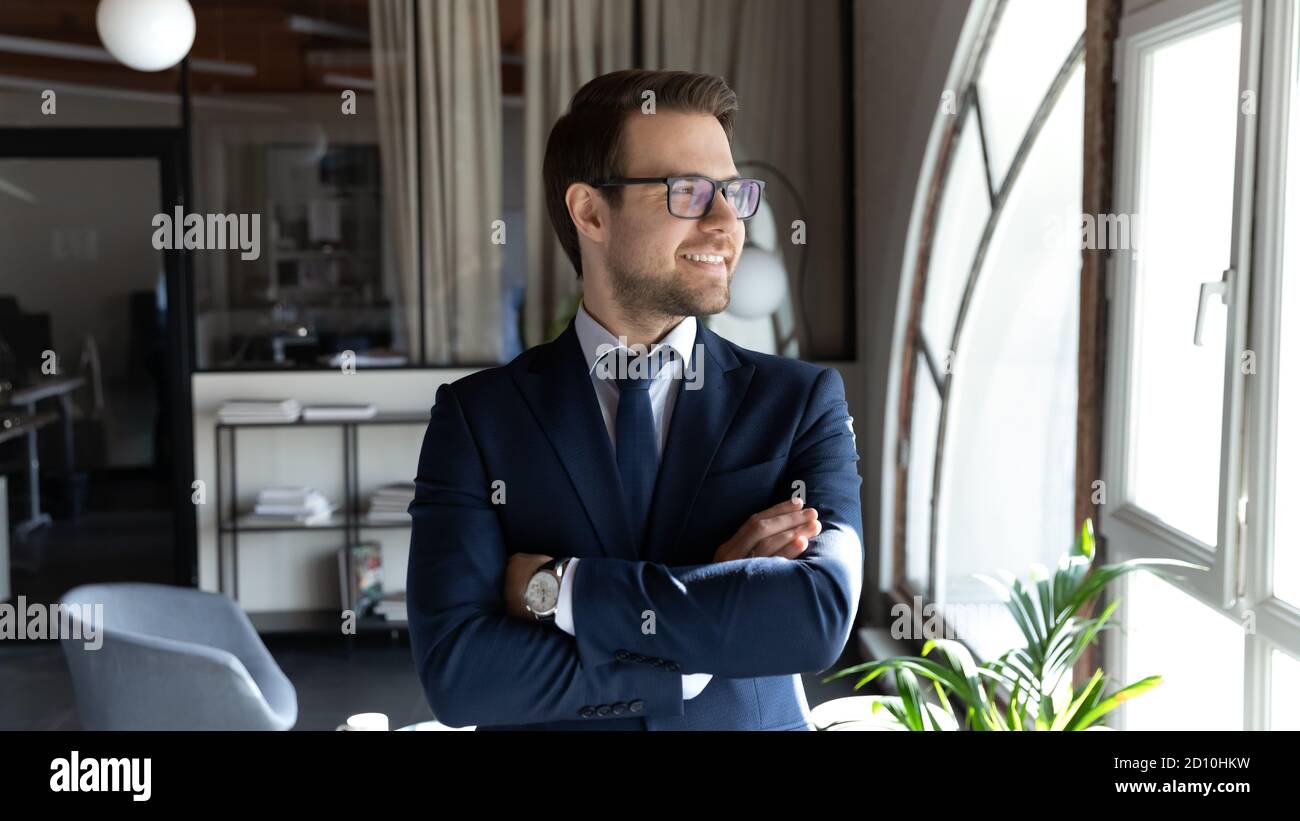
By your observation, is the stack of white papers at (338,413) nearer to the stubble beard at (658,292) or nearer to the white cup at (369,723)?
the white cup at (369,723)

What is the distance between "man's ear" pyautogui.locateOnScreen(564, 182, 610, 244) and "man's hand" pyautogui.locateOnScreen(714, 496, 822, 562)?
370mm

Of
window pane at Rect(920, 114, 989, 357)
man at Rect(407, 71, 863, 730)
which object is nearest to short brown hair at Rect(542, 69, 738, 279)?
man at Rect(407, 71, 863, 730)

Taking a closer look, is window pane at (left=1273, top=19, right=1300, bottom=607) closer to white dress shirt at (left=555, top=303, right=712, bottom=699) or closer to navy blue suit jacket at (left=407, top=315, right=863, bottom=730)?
navy blue suit jacket at (left=407, top=315, right=863, bottom=730)

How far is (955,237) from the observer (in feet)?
14.5

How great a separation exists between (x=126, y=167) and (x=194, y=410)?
1.12 metres

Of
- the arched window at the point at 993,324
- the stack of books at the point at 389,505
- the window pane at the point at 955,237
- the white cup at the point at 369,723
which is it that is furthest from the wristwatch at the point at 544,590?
the stack of books at the point at 389,505

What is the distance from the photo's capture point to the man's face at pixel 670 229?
1.37 metres

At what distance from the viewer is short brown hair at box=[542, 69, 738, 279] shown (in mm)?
1393

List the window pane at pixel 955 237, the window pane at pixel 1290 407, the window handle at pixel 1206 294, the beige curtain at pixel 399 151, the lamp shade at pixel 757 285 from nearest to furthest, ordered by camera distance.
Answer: the window pane at pixel 1290 407 → the window handle at pixel 1206 294 → the window pane at pixel 955 237 → the lamp shade at pixel 757 285 → the beige curtain at pixel 399 151

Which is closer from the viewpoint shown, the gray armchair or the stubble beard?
the stubble beard

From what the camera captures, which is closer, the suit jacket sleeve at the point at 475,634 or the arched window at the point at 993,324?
the suit jacket sleeve at the point at 475,634

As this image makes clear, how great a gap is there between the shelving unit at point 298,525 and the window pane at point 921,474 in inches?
80.1

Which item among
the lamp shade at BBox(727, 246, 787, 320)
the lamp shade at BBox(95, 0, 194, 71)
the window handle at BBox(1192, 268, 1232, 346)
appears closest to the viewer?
the window handle at BBox(1192, 268, 1232, 346)

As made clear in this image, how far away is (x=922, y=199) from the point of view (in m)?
4.52
